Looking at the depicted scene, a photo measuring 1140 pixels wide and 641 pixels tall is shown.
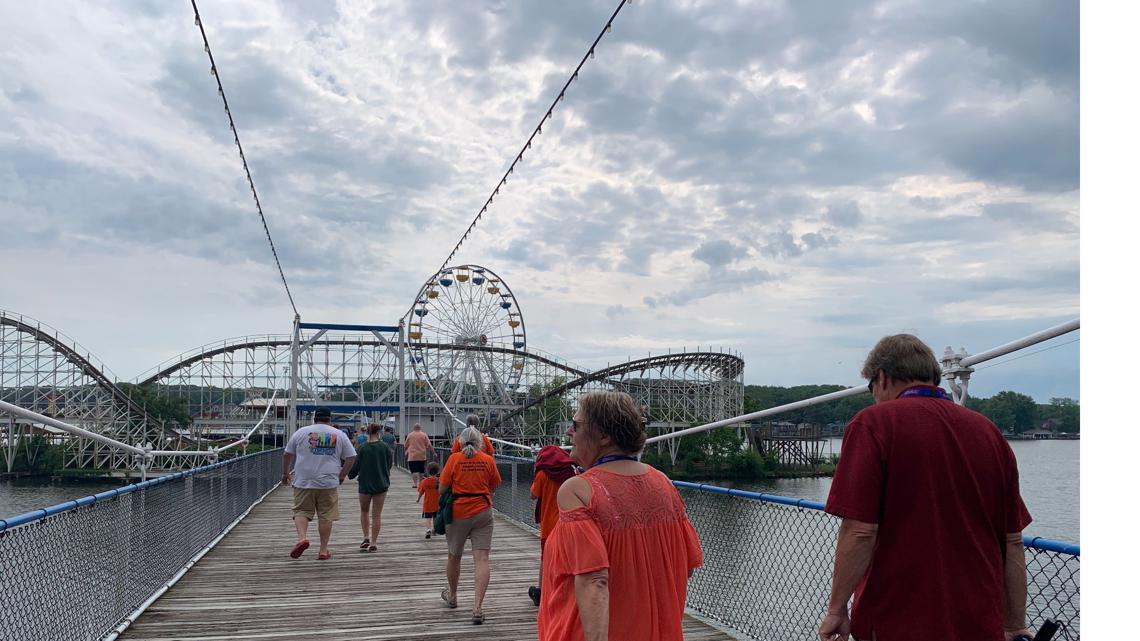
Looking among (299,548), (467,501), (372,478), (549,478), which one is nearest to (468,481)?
(467,501)

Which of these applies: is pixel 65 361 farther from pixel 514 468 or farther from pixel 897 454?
pixel 897 454

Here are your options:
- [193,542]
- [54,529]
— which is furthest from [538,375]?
[54,529]

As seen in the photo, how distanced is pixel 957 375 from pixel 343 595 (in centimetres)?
436

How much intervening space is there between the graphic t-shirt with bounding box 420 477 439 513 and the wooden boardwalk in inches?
17.7

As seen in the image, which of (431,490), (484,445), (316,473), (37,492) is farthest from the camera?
(37,492)

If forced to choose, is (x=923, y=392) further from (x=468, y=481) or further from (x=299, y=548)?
(x=299, y=548)

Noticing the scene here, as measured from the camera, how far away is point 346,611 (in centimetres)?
551

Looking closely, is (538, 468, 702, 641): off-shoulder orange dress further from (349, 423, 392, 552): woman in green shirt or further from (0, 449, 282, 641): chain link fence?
(349, 423, 392, 552): woman in green shirt

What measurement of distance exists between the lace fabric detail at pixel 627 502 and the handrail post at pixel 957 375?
5.79 ft

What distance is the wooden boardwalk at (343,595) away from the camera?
4.99 metres

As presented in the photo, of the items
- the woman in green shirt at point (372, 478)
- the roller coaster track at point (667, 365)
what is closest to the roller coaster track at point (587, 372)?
the roller coaster track at point (667, 365)

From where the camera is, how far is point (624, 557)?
2.30 metres

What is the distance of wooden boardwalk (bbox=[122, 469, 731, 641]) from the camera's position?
16.4ft

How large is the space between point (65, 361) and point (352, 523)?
30.3 metres
